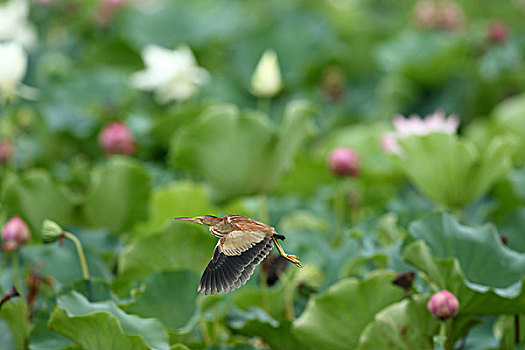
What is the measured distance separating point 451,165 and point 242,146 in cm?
26

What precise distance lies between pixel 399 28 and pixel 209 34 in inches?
23.5

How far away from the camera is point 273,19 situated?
7.38 ft

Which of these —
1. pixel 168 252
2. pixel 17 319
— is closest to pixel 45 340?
pixel 17 319

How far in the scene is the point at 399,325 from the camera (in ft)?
2.08

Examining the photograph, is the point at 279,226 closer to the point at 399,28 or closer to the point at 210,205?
the point at 210,205

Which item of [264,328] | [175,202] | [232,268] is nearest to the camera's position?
[232,268]

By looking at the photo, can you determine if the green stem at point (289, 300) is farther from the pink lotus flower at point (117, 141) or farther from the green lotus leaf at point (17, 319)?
the pink lotus flower at point (117, 141)

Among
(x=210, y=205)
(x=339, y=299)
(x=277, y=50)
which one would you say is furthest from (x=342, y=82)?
(x=339, y=299)

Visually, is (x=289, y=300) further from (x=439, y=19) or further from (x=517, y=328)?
(x=439, y=19)

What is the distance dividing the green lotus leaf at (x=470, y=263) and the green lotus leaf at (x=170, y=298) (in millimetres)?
208

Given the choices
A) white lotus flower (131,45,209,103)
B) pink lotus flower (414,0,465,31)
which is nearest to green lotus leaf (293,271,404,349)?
white lotus flower (131,45,209,103)

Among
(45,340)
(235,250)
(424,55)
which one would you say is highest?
(235,250)

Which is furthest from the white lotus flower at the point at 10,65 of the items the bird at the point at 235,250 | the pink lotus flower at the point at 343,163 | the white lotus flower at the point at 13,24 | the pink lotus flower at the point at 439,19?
the pink lotus flower at the point at 439,19

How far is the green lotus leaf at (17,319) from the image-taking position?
2.19 ft
